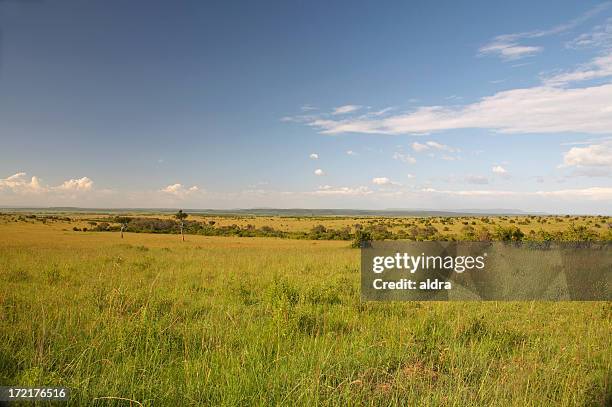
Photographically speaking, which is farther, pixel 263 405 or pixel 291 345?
pixel 291 345

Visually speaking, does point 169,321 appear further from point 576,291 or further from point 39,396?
point 576,291

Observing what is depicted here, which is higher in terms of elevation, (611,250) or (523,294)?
(611,250)

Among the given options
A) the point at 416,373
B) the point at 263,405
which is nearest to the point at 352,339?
the point at 416,373

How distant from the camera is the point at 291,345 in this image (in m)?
6.20

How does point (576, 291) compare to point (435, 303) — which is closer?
point (435, 303)

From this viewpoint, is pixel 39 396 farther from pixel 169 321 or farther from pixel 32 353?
pixel 169 321

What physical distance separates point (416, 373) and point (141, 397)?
3.20m

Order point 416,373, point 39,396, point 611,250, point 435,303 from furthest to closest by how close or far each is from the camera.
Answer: point 611,250
point 435,303
point 416,373
point 39,396

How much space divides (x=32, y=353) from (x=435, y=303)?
8849 mm

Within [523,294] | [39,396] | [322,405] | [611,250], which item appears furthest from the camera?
[611,250]

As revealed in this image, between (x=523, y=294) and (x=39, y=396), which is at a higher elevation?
(x=39, y=396)

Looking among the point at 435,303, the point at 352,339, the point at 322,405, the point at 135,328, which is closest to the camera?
the point at 322,405

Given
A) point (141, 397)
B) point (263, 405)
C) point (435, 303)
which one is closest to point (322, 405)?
point (263, 405)

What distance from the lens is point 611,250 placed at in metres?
16.4
